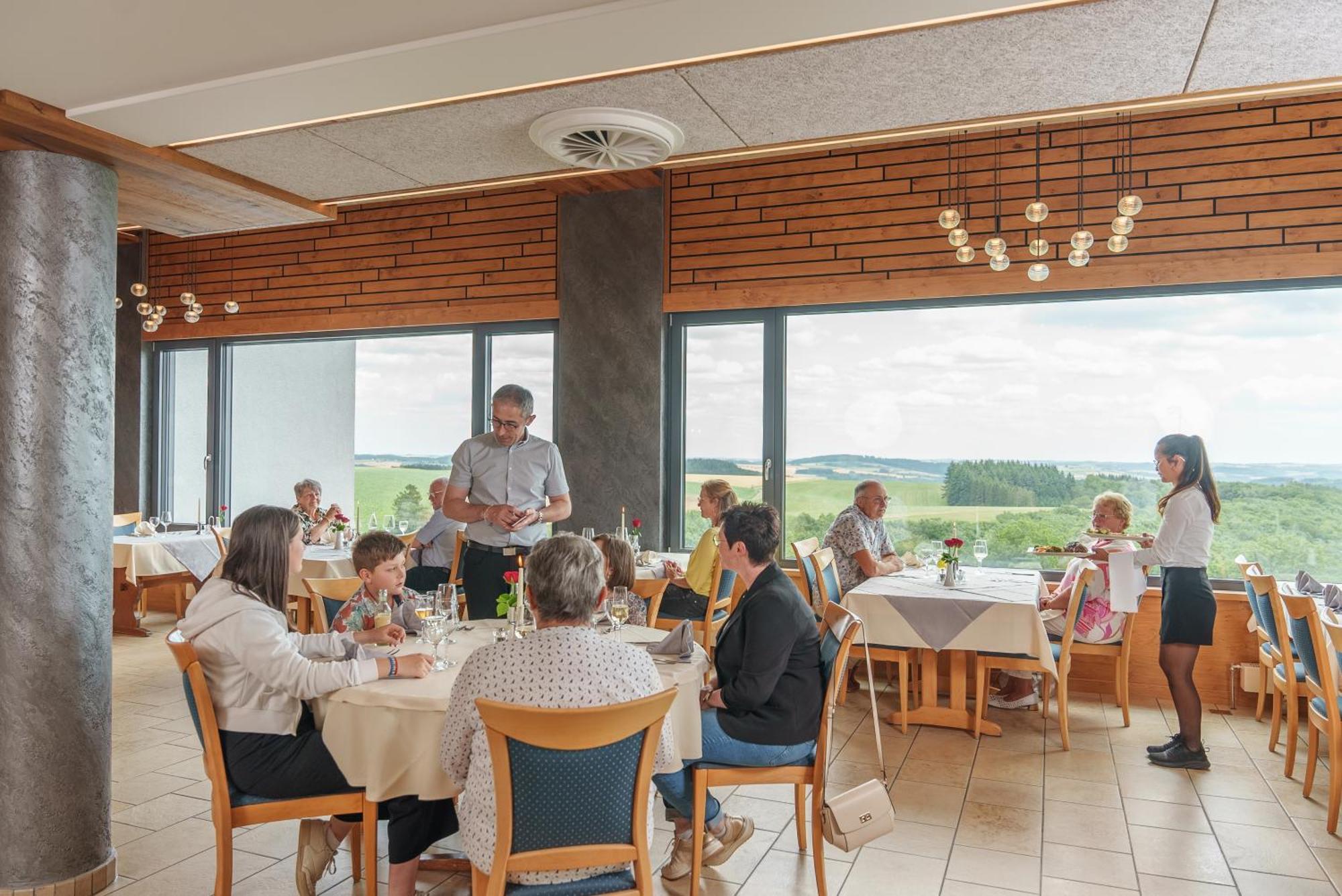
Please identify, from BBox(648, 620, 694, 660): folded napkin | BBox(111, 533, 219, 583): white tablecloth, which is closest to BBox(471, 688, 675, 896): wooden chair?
BBox(648, 620, 694, 660): folded napkin

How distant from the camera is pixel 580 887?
2361 mm

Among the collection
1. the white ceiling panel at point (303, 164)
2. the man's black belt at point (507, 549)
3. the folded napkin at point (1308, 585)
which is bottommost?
the folded napkin at point (1308, 585)

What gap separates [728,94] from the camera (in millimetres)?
3262

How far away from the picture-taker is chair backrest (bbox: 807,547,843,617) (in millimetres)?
5387

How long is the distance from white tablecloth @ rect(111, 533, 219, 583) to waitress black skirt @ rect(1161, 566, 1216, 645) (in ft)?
23.1

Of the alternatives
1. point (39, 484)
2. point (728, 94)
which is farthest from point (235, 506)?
point (728, 94)

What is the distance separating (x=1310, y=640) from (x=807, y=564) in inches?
115

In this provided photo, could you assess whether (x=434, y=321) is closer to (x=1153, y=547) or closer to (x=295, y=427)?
(x=295, y=427)

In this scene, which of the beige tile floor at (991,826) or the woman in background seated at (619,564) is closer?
the beige tile floor at (991,826)

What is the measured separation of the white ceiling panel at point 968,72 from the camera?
2.75 meters

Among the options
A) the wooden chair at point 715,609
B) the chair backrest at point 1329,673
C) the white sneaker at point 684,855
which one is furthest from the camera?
the wooden chair at point 715,609

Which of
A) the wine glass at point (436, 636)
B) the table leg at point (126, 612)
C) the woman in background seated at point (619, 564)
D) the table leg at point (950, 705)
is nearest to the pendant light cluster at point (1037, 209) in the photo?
the table leg at point (950, 705)

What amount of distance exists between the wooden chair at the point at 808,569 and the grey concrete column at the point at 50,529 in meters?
3.65

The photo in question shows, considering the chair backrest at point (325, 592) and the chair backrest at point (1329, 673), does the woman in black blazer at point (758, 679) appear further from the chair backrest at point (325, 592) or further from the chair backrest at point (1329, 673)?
the chair backrest at point (1329, 673)
